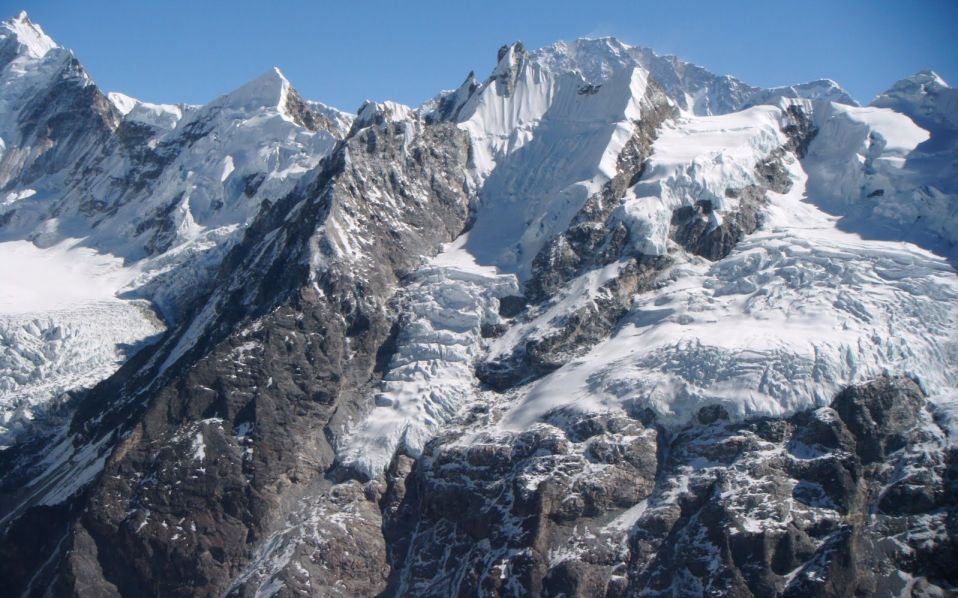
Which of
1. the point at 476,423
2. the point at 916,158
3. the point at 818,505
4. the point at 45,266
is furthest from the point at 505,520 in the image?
the point at 45,266

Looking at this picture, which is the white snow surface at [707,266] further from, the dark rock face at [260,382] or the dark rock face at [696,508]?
the dark rock face at [260,382]

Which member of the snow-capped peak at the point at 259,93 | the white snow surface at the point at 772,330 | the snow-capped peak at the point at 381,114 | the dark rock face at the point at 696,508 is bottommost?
the dark rock face at the point at 696,508

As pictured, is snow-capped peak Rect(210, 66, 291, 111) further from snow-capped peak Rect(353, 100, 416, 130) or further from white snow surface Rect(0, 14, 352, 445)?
snow-capped peak Rect(353, 100, 416, 130)

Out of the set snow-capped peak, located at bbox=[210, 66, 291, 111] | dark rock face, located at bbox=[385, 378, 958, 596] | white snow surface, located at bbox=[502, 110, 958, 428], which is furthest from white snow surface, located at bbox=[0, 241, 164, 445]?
white snow surface, located at bbox=[502, 110, 958, 428]

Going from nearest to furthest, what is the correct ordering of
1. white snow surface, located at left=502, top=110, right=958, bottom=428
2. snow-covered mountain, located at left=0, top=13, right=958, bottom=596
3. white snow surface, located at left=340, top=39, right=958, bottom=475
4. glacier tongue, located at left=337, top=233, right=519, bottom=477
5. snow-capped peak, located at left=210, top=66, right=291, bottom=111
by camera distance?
snow-covered mountain, located at left=0, top=13, right=958, bottom=596 → white snow surface, located at left=502, top=110, right=958, bottom=428 → white snow surface, located at left=340, top=39, right=958, bottom=475 → glacier tongue, located at left=337, top=233, right=519, bottom=477 → snow-capped peak, located at left=210, top=66, right=291, bottom=111

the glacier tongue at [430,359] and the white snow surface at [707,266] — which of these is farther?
the glacier tongue at [430,359]

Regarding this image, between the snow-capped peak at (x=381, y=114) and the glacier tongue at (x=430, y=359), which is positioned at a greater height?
the snow-capped peak at (x=381, y=114)

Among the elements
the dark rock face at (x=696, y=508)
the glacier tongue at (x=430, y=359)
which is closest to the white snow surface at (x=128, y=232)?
the glacier tongue at (x=430, y=359)
